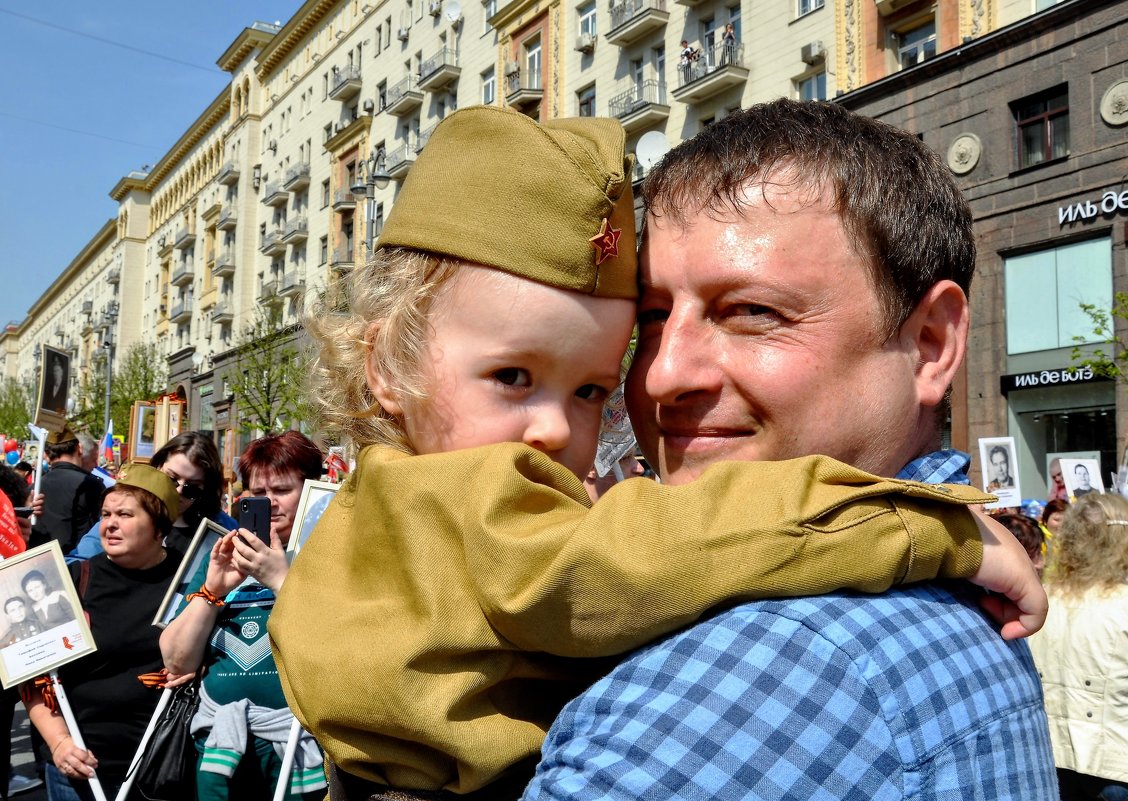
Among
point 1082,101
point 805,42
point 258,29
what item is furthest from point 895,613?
point 258,29

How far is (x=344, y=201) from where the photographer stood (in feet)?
135

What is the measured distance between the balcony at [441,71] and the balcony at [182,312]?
89.2 ft

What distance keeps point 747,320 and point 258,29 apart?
187ft

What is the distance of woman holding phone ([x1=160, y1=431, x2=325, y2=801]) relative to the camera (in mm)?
4004

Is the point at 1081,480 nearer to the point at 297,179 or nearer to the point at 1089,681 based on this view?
the point at 1089,681

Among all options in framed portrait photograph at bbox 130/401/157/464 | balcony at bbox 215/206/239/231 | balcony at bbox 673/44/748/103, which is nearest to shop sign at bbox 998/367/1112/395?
balcony at bbox 673/44/748/103

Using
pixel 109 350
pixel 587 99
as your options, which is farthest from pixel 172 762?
pixel 109 350

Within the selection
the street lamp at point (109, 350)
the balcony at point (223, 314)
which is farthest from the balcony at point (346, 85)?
the street lamp at point (109, 350)

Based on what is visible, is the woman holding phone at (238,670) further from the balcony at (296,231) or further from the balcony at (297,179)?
the balcony at (297,179)

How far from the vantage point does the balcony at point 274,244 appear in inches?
1816

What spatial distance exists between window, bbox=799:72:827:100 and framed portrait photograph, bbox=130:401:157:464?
1461 centimetres

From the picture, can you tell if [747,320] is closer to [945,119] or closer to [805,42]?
[945,119]

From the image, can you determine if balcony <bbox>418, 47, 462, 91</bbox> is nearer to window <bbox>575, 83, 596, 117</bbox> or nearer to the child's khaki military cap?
A: window <bbox>575, 83, 596, 117</bbox>

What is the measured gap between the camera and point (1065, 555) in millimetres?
5488
